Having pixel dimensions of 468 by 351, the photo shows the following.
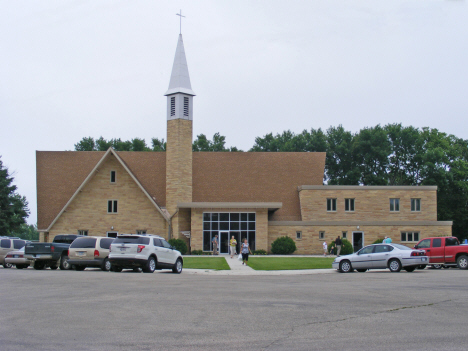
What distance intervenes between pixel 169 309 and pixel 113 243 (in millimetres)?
12569

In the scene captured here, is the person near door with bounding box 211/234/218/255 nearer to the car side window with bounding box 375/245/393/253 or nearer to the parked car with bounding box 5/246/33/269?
the parked car with bounding box 5/246/33/269

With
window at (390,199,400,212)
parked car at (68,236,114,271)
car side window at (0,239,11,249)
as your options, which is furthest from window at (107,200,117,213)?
window at (390,199,400,212)

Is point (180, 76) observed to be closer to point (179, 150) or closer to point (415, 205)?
point (179, 150)

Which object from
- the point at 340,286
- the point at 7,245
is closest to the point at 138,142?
the point at 7,245

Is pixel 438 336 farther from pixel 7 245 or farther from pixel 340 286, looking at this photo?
pixel 7 245

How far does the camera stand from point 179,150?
48031mm

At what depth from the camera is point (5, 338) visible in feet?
28.0

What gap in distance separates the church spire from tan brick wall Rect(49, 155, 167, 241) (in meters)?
8.37

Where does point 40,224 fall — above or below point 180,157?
below

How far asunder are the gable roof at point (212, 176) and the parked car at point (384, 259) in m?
23.0

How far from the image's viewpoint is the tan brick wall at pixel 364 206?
49.2 meters

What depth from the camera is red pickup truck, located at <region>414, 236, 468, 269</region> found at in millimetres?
27078

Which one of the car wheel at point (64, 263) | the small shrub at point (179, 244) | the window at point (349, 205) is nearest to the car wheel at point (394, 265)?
the car wheel at point (64, 263)

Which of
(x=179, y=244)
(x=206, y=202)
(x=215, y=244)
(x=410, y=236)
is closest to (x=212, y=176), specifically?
(x=206, y=202)
